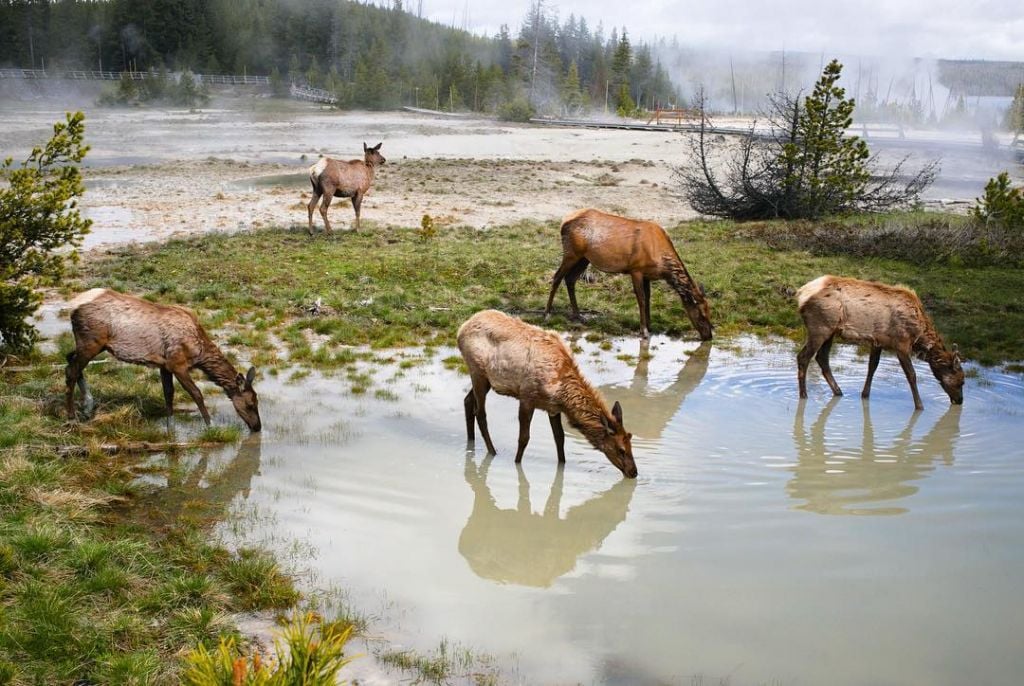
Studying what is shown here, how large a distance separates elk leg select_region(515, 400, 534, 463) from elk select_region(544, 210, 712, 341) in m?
6.14

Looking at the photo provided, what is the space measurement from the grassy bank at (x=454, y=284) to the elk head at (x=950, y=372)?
235 centimetres

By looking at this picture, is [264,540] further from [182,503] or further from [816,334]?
[816,334]

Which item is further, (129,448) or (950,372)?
(950,372)

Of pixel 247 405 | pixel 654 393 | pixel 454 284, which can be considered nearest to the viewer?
pixel 247 405

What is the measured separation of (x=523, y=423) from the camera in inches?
390

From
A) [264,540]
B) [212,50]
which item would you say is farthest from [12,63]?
[264,540]

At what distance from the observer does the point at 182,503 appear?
8789 millimetres

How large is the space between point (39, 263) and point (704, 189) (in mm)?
20083

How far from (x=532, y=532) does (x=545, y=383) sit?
165cm

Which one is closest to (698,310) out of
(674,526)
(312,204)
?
(674,526)

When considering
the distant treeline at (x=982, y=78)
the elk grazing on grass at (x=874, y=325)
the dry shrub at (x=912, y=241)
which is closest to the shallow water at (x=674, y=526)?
the elk grazing on grass at (x=874, y=325)

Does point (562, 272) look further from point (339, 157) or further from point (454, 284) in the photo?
point (339, 157)

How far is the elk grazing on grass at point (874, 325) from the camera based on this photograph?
12.4m

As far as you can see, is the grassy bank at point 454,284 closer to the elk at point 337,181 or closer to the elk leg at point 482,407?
the elk at point 337,181
